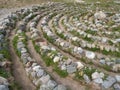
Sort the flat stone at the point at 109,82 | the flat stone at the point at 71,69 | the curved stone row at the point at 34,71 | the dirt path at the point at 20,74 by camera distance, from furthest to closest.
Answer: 1. the flat stone at the point at 71,69
2. the dirt path at the point at 20,74
3. the flat stone at the point at 109,82
4. the curved stone row at the point at 34,71

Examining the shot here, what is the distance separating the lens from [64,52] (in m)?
13.1

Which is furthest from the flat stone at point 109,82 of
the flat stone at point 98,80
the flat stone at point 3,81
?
the flat stone at point 3,81

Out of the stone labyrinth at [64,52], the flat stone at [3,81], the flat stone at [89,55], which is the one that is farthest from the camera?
the flat stone at [89,55]

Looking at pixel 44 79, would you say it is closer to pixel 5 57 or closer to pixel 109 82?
pixel 109 82

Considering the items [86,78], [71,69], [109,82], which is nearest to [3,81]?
[71,69]

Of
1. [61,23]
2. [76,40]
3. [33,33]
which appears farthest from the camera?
[61,23]

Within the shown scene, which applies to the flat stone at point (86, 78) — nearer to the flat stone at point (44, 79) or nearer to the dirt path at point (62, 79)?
the dirt path at point (62, 79)

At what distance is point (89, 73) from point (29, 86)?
257 cm

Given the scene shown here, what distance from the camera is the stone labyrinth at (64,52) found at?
9.73 meters

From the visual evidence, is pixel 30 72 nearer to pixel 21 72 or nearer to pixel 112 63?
pixel 21 72

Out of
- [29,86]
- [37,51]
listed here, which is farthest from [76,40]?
[29,86]

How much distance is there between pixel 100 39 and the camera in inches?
558

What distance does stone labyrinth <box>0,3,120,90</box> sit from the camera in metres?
9.73

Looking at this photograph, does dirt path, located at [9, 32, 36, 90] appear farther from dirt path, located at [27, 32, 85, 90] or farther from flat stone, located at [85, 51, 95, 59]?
flat stone, located at [85, 51, 95, 59]
